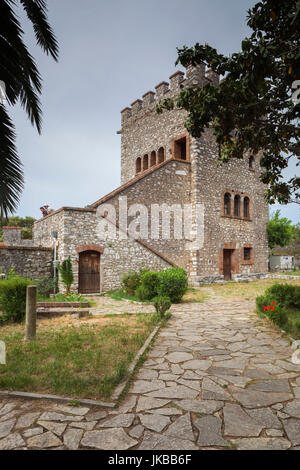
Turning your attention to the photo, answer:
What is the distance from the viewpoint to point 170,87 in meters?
17.4

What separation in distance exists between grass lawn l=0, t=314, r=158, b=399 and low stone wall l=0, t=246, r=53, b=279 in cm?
529

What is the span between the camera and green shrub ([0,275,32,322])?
24.1ft

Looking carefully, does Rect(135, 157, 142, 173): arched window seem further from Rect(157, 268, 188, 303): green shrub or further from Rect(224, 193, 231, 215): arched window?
Rect(157, 268, 188, 303): green shrub

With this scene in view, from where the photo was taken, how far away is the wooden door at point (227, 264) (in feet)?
59.0

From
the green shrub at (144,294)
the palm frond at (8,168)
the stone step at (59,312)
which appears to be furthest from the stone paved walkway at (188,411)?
the green shrub at (144,294)

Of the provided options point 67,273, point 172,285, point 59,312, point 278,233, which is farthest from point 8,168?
point 278,233

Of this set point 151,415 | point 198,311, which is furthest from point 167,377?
point 198,311

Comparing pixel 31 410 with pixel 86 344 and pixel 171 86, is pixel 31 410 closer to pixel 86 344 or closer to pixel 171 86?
pixel 86 344

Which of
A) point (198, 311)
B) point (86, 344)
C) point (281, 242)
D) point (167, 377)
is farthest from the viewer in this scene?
point (281, 242)

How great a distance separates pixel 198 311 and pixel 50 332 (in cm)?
439

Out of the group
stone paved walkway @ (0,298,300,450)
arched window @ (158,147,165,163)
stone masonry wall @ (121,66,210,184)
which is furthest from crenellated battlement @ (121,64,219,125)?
stone paved walkway @ (0,298,300,450)

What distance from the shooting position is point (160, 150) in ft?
60.3

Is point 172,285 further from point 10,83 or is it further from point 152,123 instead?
point 152,123

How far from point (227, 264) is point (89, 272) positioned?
941cm
